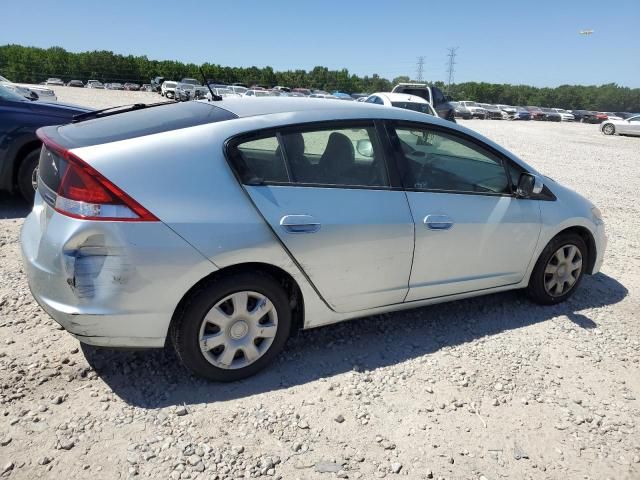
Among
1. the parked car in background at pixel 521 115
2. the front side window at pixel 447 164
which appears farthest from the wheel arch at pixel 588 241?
the parked car in background at pixel 521 115

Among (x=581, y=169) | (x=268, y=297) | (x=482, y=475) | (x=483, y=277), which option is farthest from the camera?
(x=581, y=169)

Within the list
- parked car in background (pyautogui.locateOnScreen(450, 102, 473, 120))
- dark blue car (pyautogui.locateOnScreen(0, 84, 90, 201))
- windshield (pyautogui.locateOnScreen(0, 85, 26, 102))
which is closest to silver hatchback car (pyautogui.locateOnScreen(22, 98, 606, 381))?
dark blue car (pyautogui.locateOnScreen(0, 84, 90, 201))

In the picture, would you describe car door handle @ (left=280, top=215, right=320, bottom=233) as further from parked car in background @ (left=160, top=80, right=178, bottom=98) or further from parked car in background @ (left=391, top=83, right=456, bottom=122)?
parked car in background @ (left=160, top=80, right=178, bottom=98)

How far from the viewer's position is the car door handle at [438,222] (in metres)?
3.23

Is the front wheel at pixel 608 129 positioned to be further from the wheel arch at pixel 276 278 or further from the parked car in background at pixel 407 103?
the wheel arch at pixel 276 278

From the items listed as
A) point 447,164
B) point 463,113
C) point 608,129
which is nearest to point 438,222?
point 447,164

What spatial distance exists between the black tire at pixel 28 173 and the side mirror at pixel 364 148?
13.6 ft

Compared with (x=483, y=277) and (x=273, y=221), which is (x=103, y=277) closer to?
(x=273, y=221)

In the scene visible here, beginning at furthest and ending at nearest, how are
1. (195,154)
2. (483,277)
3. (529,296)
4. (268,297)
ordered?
(529,296)
(483,277)
(268,297)
(195,154)

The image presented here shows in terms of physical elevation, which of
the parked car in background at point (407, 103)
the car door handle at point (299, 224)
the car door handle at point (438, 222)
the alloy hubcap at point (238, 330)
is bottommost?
the alloy hubcap at point (238, 330)

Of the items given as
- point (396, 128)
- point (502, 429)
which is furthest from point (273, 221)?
point (502, 429)

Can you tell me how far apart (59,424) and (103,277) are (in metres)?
0.80

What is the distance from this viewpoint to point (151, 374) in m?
2.92

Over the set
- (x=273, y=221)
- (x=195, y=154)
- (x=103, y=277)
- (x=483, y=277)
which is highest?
(x=195, y=154)
